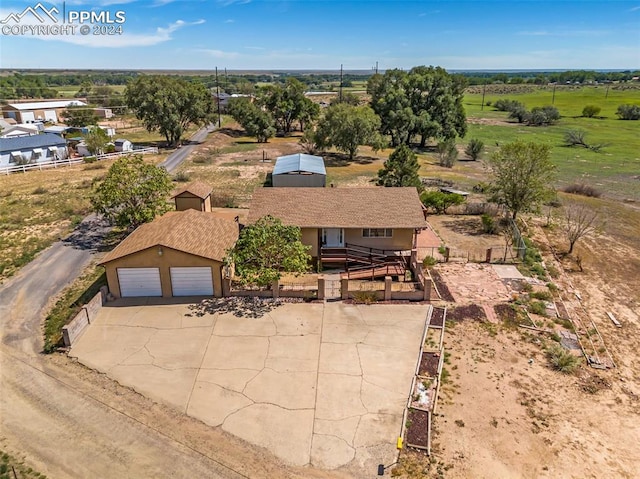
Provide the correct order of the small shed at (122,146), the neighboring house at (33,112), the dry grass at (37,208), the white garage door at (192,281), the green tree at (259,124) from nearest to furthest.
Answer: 1. the white garage door at (192,281)
2. the dry grass at (37,208)
3. the small shed at (122,146)
4. the green tree at (259,124)
5. the neighboring house at (33,112)

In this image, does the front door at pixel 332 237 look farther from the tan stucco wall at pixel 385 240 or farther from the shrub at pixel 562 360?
the shrub at pixel 562 360

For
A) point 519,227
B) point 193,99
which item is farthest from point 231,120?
point 519,227

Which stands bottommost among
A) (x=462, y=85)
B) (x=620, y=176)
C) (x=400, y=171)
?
(x=620, y=176)

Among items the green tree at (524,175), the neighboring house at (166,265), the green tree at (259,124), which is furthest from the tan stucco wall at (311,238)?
the green tree at (259,124)

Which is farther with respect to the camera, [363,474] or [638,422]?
[638,422]

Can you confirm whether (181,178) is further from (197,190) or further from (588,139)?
(588,139)

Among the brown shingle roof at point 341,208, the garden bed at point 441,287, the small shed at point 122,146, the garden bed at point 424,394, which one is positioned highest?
the brown shingle roof at point 341,208

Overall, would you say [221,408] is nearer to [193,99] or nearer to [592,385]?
[592,385]

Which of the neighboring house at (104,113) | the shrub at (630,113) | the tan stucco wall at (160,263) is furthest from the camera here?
the neighboring house at (104,113)

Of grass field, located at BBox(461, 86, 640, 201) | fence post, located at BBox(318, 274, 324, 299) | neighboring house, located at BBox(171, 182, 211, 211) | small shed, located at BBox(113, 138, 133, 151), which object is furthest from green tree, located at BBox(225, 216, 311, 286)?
small shed, located at BBox(113, 138, 133, 151)
